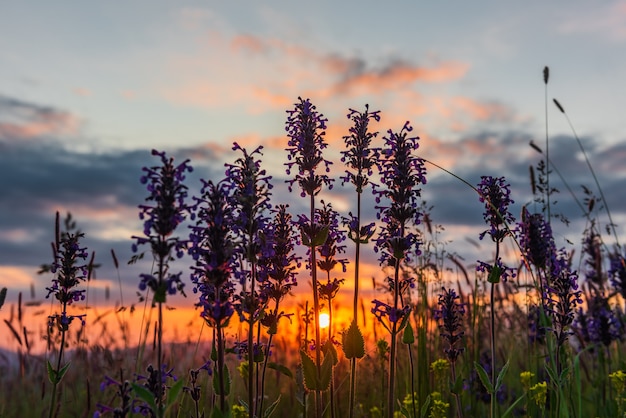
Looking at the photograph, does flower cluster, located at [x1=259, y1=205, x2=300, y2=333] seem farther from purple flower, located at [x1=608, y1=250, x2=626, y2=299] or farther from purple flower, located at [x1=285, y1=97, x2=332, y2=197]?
purple flower, located at [x1=608, y1=250, x2=626, y2=299]

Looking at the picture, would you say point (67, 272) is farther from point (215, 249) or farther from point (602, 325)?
point (602, 325)

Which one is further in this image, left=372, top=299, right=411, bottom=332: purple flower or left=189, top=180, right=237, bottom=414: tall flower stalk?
left=372, top=299, right=411, bottom=332: purple flower

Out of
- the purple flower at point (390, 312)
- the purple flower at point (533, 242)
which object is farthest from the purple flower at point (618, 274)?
the purple flower at point (390, 312)

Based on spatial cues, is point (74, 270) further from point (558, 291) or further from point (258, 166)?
point (558, 291)

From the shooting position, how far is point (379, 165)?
6176 mm

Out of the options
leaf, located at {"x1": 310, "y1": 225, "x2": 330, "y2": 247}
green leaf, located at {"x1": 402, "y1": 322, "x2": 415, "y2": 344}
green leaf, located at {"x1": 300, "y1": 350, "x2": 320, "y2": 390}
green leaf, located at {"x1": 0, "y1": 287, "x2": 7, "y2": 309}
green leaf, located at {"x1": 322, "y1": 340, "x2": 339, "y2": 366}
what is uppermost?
leaf, located at {"x1": 310, "y1": 225, "x2": 330, "y2": 247}

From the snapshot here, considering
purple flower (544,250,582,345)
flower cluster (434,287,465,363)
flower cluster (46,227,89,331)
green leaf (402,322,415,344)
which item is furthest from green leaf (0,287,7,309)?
purple flower (544,250,582,345)

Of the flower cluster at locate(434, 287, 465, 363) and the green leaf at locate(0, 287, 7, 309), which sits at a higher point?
the green leaf at locate(0, 287, 7, 309)

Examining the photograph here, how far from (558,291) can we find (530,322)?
11.3ft

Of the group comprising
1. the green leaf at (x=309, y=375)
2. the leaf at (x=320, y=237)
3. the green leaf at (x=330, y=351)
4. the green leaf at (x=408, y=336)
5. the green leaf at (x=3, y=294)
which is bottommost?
the green leaf at (x=309, y=375)

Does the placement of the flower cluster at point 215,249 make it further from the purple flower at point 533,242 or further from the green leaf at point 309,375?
the purple flower at point 533,242

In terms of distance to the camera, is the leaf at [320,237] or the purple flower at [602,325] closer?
the leaf at [320,237]

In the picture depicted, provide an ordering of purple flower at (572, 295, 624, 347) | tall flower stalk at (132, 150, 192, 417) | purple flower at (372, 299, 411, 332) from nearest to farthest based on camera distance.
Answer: tall flower stalk at (132, 150, 192, 417)
purple flower at (372, 299, 411, 332)
purple flower at (572, 295, 624, 347)

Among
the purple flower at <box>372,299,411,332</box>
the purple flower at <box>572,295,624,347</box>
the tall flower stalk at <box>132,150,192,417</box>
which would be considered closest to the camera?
the tall flower stalk at <box>132,150,192,417</box>
